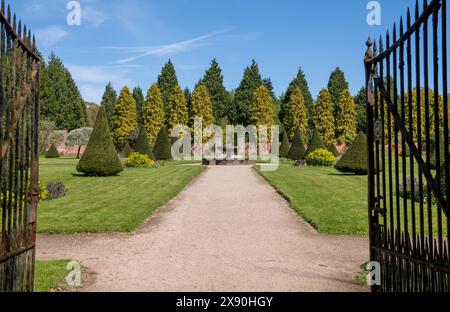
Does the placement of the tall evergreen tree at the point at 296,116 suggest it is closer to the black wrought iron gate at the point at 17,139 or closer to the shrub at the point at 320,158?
the shrub at the point at 320,158

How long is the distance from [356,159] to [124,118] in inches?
1548

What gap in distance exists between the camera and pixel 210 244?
8500 mm

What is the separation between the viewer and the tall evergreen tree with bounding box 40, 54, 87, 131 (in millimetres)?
61156

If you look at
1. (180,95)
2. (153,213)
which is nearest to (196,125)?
(180,95)

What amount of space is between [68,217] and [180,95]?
48096 mm

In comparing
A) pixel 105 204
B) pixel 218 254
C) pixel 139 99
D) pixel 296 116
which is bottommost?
pixel 218 254

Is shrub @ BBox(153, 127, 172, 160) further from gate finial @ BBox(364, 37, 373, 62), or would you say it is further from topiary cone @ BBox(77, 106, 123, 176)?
gate finial @ BBox(364, 37, 373, 62)

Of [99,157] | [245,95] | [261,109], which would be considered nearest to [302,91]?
[245,95]

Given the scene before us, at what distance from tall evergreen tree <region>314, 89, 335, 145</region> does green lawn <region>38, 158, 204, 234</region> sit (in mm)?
38360

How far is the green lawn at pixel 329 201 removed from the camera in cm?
1021

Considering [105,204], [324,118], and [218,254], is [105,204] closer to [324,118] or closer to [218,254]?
[218,254]

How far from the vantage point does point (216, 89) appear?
224ft

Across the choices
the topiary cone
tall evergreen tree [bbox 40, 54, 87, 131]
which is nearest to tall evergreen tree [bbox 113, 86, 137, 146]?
tall evergreen tree [bbox 40, 54, 87, 131]
